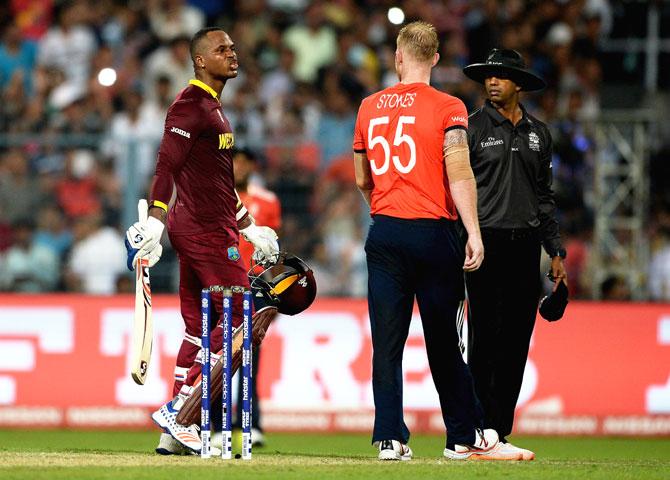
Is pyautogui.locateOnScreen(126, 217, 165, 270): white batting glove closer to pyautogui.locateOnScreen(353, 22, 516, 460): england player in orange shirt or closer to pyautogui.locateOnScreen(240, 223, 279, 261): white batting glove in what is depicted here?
pyautogui.locateOnScreen(240, 223, 279, 261): white batting glove

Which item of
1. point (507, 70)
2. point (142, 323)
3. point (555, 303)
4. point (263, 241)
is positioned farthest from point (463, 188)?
point (142, 323)

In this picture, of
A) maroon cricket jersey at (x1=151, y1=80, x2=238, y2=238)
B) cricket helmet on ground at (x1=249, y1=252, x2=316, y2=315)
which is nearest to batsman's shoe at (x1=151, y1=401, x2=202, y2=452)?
cricket helmet on ground at (x1=249, y1=252, x2=316, y2=315)

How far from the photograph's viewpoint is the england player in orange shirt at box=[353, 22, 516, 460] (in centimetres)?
839

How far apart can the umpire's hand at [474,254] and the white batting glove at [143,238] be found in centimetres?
183

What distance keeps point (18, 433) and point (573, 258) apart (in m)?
6.31

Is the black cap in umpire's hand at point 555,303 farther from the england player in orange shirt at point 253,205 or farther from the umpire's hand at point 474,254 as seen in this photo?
the england player in orange shirt at point 253,205

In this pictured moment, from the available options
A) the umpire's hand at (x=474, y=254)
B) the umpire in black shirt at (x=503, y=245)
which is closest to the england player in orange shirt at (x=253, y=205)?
the umpire in black shirt at (x=503, y=245)

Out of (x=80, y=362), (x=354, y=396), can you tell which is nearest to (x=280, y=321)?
(x=354, y=396)

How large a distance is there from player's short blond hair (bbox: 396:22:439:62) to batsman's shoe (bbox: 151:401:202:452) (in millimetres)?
2656

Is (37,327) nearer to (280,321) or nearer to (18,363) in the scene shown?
(18,363)

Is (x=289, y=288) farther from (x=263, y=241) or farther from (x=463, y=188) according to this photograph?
(x=463, y=188)

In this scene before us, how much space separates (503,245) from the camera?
9.21m

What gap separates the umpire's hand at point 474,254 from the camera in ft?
27.3

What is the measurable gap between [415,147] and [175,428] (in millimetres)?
2294
